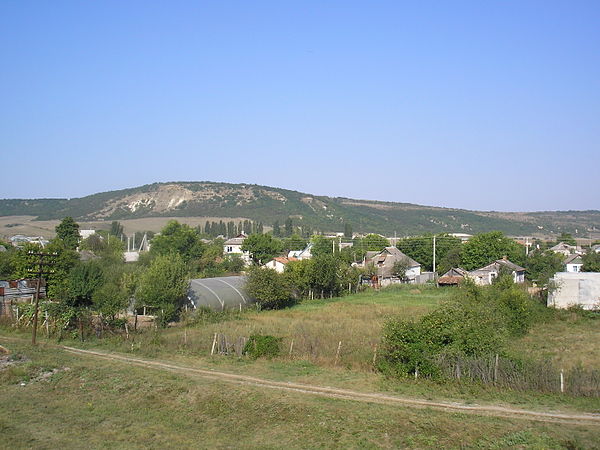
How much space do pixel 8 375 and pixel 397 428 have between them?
15415 mm

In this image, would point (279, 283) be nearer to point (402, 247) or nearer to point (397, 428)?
point (397, 428)

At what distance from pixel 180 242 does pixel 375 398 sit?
2699 inches

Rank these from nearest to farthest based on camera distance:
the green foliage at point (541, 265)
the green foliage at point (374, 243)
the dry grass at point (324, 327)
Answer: the dry grass at point (324, 327)
the green foliage at point (541, 265)
the green foliage at point (374, 243)

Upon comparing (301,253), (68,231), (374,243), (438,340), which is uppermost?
(68,231)

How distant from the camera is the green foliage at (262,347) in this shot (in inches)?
999

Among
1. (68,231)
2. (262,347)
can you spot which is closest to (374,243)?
(68,231)

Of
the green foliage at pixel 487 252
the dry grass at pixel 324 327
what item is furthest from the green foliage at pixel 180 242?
the green foliage at pixel 487 252

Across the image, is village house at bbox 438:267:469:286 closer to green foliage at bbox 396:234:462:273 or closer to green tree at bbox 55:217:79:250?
green foliage at bbox 396:234:462:273

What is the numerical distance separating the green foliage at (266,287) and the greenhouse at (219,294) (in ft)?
2.98

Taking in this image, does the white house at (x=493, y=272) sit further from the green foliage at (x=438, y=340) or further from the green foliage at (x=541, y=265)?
the green foliage at (x=438, y=340)

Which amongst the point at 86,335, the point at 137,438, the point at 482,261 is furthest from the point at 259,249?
the point at 137,438

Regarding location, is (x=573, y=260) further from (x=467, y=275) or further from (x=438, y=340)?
(x=438, y=340)

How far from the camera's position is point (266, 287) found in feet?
149

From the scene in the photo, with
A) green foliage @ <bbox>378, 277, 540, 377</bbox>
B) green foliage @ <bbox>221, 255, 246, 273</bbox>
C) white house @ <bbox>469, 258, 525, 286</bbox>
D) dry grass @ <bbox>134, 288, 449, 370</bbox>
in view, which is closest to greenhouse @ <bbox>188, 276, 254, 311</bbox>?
dry grass @ <bbox>134, 288, 449, 370</bbox>
